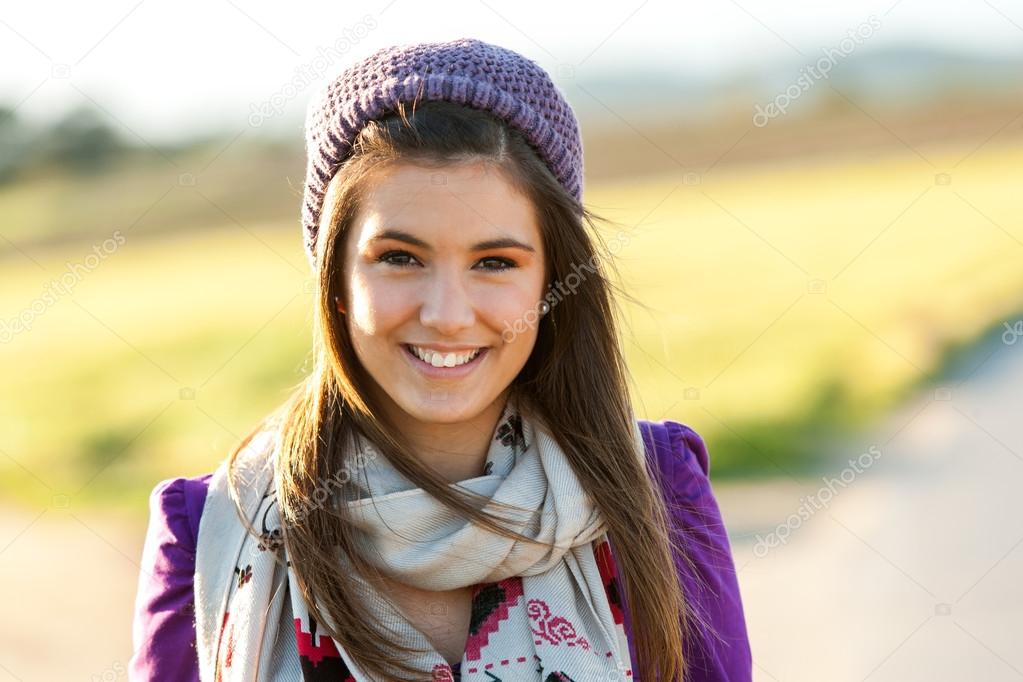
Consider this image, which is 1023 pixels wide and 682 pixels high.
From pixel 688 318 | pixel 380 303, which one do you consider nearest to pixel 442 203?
pixel 380 303

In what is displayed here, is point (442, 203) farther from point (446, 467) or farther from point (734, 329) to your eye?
point (734, 329)

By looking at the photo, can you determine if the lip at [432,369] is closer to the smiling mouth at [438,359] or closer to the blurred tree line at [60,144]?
the smiling mouth at [438,359]

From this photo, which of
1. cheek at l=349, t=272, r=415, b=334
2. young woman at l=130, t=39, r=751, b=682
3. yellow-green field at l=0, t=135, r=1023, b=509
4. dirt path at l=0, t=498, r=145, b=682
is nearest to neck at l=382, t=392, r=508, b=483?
young woman at l=130, t=39, r=751, b=682

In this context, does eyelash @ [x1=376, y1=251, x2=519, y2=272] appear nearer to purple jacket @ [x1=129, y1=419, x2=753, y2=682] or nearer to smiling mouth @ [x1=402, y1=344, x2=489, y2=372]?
smiling mouth @ [x1=402, y1=344, x2=489, y2=372]

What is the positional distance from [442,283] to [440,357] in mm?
121

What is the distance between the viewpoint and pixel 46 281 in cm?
1307

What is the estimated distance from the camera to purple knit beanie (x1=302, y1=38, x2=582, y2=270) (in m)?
1.95

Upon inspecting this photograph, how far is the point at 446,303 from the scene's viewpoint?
73.7 inches

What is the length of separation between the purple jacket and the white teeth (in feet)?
1.59

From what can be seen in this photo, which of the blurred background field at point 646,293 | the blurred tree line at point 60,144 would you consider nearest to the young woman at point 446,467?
the blurred background field at point 646,293

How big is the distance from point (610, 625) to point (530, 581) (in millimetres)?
153

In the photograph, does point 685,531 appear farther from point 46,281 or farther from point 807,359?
point 46,281

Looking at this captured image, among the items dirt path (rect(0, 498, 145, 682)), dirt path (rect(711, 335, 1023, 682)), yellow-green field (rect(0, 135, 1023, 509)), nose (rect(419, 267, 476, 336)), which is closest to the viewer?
nose (rect(419, 267, 476, 336))

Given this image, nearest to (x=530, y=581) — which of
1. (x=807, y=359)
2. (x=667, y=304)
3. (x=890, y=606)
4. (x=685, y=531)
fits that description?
(x=685, y=531)
